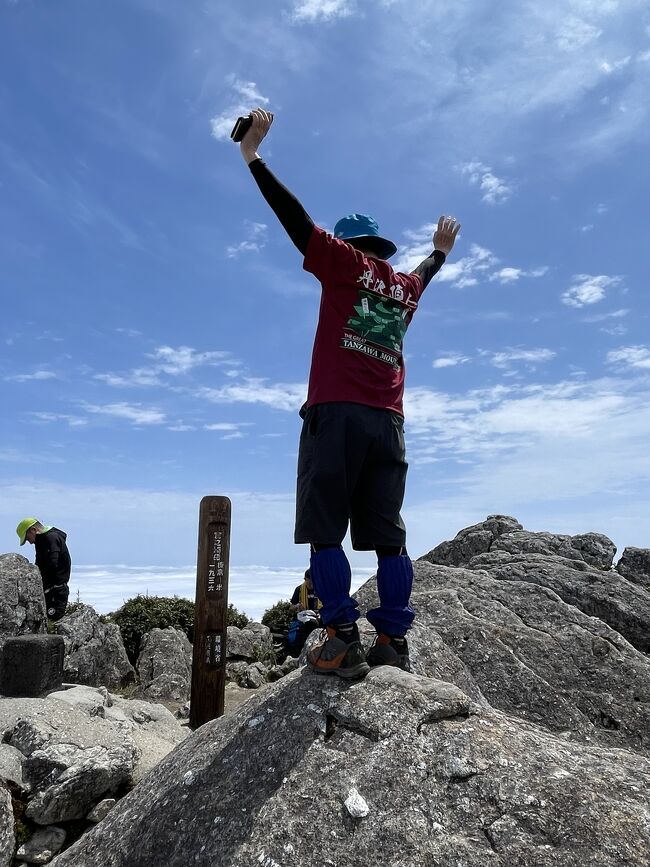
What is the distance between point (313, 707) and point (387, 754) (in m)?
0.57

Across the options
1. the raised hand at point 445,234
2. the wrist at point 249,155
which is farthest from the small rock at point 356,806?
the raised hand at point 445,234

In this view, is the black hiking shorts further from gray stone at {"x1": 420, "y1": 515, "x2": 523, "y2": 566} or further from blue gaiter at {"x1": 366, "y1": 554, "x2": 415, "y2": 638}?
gray stone at {"x1": 420, "y1": 515, "x2": 523, "y2": 566}

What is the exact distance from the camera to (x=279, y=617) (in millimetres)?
19750

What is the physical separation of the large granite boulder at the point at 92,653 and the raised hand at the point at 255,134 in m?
10.4

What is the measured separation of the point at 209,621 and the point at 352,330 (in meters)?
6.04

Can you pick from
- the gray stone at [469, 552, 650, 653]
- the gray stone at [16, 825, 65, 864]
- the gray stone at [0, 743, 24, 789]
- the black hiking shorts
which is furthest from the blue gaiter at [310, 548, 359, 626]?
the gray stone at [469, 552, 650, 653]

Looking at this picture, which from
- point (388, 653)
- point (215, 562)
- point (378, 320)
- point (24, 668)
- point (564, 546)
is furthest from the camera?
point (564, 546)

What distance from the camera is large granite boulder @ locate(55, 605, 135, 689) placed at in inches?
473

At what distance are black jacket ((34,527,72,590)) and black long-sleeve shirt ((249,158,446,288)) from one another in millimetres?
11813

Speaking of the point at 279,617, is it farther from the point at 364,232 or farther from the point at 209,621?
the point at 364,232

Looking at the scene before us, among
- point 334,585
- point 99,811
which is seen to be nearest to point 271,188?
point 334,585

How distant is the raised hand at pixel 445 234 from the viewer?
561 cm

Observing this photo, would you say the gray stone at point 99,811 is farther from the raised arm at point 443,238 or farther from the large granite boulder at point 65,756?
the raised arm at point 443,238

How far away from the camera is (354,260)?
14.5ft
